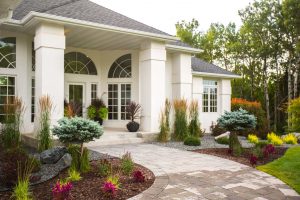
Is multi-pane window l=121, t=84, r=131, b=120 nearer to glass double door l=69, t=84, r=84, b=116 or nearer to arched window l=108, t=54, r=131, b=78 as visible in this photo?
arched window l=108, t=54, r=131, b=78

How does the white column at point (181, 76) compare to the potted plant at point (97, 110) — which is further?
the white column at point (181, 76)

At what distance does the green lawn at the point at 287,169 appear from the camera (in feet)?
18.5

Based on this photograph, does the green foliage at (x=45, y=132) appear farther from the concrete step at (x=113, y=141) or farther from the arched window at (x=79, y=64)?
the arched window at (x=79, y=64)

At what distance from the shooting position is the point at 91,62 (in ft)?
43.0

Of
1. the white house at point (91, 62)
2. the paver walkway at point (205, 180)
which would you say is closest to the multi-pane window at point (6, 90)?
the white house at point (91, 62)

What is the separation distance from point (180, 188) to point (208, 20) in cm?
3141

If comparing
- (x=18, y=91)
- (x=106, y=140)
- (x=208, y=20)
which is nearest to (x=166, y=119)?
(x=106, y=140)

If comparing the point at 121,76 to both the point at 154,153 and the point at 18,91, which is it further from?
the point at 154,153

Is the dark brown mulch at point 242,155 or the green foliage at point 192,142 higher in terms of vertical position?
the green foliage at point 192,142

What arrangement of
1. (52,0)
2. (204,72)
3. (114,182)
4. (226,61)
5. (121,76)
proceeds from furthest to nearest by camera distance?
(226,61)
(204,72)
(121,76)
(52,0)
(114,182)

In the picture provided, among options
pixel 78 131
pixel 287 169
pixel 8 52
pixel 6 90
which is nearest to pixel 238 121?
pixel 287 169

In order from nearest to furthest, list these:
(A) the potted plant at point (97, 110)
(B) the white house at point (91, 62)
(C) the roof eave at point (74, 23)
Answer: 1. (C) the roof eave at point (74, 23)
2. (B) the white house at point (91, 62)
3. (A) the potted plant at point (97, 110)

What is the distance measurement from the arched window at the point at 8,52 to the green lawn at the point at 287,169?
28.7ft

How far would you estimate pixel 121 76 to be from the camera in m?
13.2
